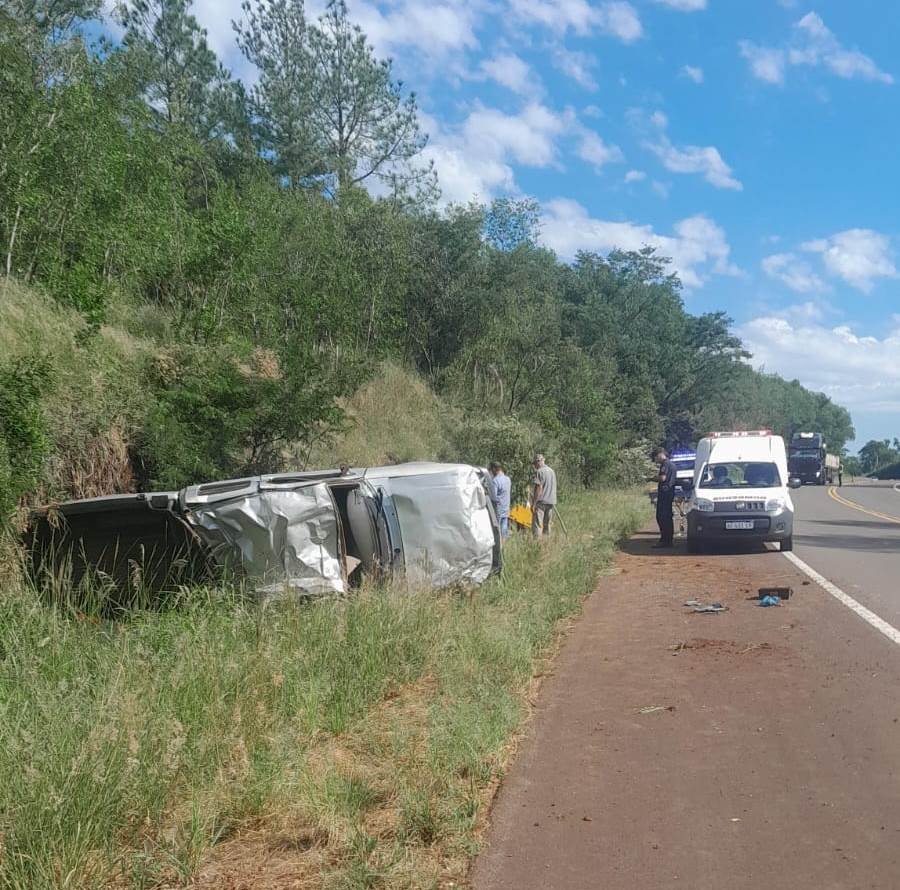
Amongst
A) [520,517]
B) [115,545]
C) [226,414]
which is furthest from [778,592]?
[226,414]

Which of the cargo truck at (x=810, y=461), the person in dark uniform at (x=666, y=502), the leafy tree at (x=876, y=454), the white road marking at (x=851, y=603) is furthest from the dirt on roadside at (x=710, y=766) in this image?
the leafy tree at (x=876, y=454)

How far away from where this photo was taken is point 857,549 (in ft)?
55.6

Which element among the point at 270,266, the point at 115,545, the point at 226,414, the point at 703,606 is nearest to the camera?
the point at 115,545

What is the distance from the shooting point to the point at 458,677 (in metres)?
7.16

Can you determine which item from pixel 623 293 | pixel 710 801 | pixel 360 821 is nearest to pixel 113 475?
pixel 360 821

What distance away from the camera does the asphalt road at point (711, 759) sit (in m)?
4.21

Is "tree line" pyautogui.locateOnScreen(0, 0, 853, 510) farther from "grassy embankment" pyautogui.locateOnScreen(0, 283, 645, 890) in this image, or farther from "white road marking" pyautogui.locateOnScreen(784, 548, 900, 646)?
"white road marking" pyautogui.locateOnScreen(784, 548, 900, 646)

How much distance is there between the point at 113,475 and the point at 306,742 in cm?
791

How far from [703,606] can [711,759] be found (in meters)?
5.55

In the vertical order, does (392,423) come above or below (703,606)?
above

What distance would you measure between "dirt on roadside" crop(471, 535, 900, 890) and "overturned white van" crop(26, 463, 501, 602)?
1.98 m

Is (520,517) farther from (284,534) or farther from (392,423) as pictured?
(284,534)

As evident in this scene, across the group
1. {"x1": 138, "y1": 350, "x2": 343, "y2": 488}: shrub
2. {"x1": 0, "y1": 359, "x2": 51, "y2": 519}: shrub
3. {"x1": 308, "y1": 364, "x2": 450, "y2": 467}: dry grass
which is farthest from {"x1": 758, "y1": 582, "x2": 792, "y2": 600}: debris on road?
{"x1": 308, "y1": 364, "x2": 450, "y2": 467}: dry grass

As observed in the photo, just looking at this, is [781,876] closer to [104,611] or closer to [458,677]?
[458,677]
